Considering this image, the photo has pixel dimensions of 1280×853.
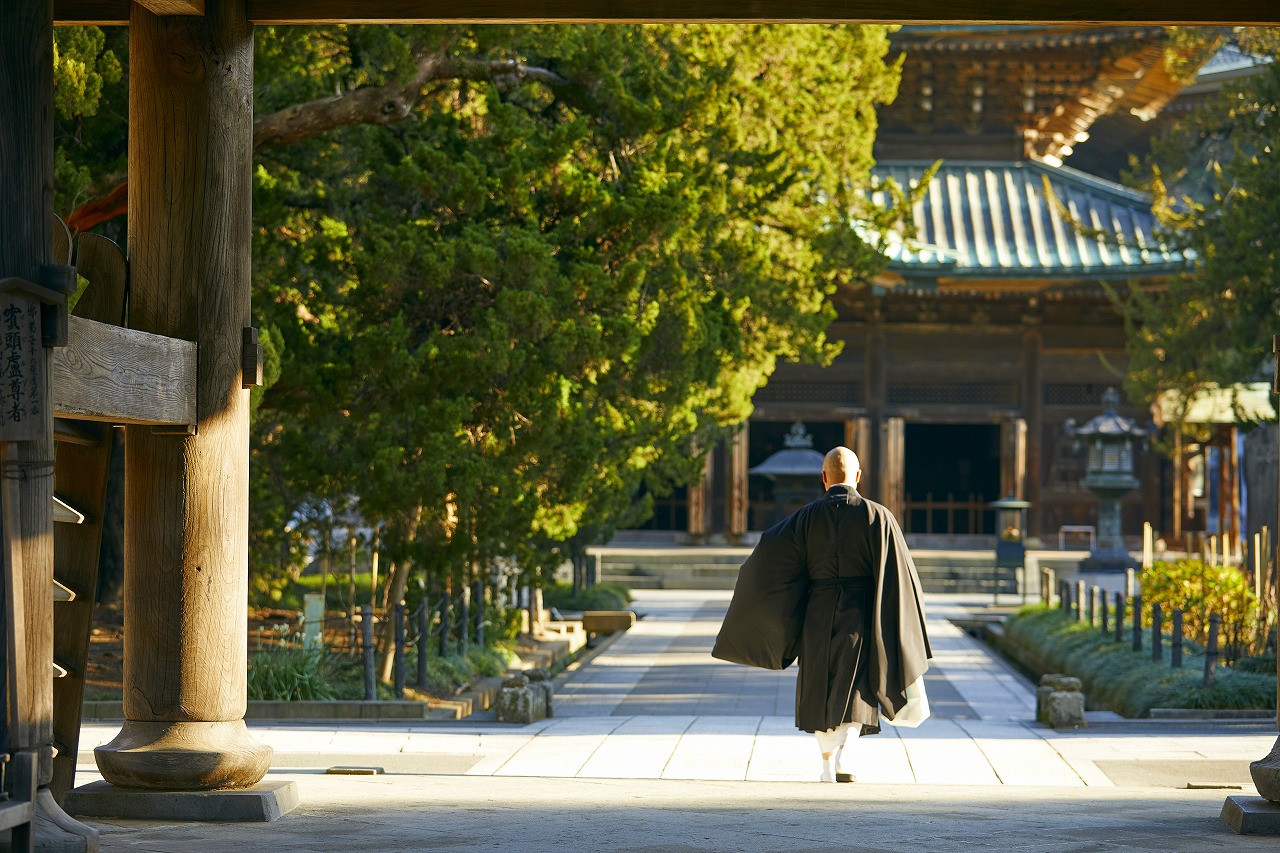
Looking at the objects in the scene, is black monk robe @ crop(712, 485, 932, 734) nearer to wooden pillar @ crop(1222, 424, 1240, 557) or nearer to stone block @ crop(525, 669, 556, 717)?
stone block @ crop(525, 669, 556, 717)

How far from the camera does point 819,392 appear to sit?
28031 millimetres

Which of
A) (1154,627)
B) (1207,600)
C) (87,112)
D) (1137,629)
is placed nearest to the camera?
(87,112)

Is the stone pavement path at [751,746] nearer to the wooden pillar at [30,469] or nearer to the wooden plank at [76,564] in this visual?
the wooden plank at [76,564]

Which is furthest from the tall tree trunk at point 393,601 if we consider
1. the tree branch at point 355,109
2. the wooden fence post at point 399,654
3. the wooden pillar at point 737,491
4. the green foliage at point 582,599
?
the wooden pillar at point 737,491

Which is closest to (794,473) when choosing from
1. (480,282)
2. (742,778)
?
(480,282)

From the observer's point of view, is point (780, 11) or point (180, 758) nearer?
point (180, 758)

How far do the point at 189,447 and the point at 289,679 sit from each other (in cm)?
572

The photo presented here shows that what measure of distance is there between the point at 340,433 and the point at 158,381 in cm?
569

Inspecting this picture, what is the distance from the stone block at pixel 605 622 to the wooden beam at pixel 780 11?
46.7ft

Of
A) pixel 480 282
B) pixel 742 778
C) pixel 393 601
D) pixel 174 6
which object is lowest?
pixel 742 778

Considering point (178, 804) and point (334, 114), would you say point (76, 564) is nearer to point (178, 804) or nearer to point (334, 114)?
point (178, 804)

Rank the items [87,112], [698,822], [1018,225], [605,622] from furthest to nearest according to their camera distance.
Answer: [1018,225] → [605,622] → [87,112] → [698,822]

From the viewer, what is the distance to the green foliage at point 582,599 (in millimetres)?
21312

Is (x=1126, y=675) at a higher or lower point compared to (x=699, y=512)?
lower
